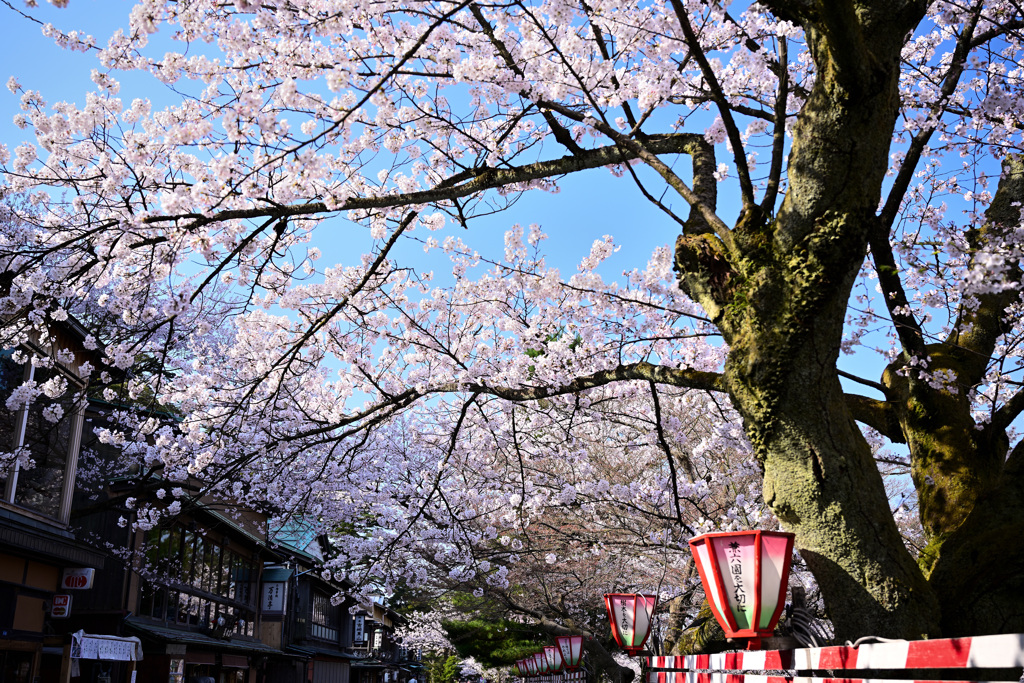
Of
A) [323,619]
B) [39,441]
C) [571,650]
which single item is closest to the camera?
[39,441]

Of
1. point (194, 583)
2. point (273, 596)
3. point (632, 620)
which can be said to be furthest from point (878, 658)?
point (273, 596)

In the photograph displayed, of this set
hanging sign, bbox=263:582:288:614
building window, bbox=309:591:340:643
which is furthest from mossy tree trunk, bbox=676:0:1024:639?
building window, bbox=309:591:340:643

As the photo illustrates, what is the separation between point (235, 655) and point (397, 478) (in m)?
8.03

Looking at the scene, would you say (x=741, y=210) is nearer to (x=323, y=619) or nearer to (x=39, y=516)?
(x=39, y=516)

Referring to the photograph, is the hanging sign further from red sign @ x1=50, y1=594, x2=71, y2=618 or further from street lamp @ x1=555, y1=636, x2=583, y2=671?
street lamp @ x1=555, y1=636, x2=583, y2=671

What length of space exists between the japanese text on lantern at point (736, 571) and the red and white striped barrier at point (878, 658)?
31 centimetres

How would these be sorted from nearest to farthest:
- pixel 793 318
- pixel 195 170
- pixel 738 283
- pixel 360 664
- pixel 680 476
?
pixel 793 318 → pixel 738 283 → pixel 195 170 → pixel 680 476 → pixel 360 664

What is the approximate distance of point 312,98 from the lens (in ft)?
17.0

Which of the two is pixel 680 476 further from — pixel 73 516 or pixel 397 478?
pixel 73 516

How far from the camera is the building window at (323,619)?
93.1 ft

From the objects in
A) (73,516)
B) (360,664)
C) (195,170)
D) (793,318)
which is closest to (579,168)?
(793,318)

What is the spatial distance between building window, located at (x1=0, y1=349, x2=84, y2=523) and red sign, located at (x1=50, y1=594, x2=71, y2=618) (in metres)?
1.21

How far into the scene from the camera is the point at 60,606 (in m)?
10.9

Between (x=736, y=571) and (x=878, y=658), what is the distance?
0.88 m
